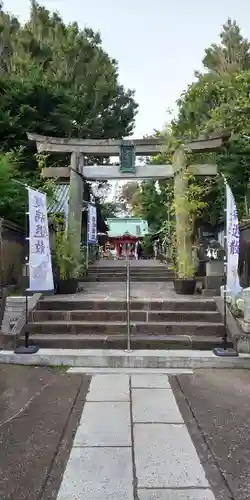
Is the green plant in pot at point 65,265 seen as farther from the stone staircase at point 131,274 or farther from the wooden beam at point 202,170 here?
the wooden beam at point 202,170

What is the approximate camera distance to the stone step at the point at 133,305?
7.23m

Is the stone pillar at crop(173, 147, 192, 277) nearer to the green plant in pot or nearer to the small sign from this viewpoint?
the small sign

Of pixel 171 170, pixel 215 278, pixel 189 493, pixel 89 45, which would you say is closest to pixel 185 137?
pixel 171 170

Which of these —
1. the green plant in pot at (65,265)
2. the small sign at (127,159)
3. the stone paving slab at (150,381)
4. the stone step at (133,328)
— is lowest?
the stone paving slab at (150,381)

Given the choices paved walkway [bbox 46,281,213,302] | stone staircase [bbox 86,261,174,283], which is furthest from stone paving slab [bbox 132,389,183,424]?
stone staircase [bbox 86,261,174,283]

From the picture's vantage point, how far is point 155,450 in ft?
10.5

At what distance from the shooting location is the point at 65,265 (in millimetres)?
8742

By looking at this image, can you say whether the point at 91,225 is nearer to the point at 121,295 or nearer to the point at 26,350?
the point at 121,295

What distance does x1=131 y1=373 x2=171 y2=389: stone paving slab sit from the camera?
15.9 ft

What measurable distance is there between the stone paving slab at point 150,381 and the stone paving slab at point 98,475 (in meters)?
1.65

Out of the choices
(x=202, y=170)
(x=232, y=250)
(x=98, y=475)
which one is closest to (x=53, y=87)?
(x=202, y=170)

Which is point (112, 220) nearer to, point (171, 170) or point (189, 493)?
point (171, 170)

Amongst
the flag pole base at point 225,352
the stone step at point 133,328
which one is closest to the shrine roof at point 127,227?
the stone step at point 133,328

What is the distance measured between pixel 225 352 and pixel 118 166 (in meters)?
6.24
